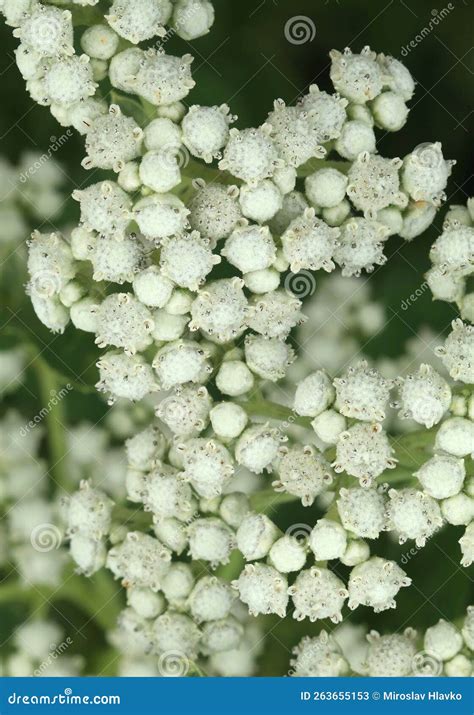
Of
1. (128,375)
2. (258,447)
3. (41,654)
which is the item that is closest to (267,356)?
(258,447)

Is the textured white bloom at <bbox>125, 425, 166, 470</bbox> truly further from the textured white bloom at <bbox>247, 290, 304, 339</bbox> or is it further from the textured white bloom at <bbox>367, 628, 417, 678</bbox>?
the textured white bloom at <bbox>367, 628, 417, 678</bbox>

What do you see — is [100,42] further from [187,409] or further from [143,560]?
[143,560]

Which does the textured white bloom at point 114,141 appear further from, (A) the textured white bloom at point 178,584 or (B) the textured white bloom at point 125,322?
(A) the textured white bloom at point 178,584

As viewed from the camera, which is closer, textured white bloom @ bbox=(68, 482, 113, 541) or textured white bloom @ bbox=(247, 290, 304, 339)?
textured white bloom @ bbox=(247, 290, 304, 339)

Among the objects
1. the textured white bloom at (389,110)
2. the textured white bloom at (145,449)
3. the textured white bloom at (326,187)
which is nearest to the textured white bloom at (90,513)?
the textured white bloom at (145,449)

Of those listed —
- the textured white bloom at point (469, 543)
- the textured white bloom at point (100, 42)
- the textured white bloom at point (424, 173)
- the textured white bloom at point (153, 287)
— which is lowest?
the textured white bloom at point (153, 287)

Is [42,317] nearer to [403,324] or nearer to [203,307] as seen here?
[203,307]

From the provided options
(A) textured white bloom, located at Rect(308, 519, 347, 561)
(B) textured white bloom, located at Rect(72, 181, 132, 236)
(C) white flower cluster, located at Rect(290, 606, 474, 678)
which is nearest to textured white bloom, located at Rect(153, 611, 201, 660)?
(C) white flower cluster, located at Rect(290, 606, 474, 678)
